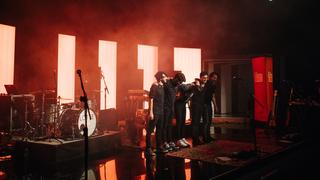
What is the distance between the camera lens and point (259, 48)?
Answer: 13.8m

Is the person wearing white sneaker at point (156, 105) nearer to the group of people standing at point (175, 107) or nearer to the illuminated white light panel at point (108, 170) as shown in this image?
the group of people standing at point (175, 107)

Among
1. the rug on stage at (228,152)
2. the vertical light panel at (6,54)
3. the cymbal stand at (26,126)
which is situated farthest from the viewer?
the vertical light panel at (6,54)

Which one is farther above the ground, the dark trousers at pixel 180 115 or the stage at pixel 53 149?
the dark trousers at pixel 180 115

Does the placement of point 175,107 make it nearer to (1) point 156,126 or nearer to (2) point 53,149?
(1) point 156,126

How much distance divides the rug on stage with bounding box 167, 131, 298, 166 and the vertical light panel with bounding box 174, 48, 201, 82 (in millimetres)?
4011

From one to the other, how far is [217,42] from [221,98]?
2605 mm

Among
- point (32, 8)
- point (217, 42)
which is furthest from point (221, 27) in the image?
point (32, 8)

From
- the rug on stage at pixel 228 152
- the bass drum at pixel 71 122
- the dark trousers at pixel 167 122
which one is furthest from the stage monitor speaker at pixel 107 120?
the rug on stage at pixel 228 152

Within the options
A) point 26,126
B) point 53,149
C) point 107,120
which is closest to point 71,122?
point 53,149

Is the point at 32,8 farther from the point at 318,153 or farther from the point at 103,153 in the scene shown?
the point at 318,153

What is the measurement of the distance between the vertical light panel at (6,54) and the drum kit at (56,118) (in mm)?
1016

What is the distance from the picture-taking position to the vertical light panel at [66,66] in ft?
31.8

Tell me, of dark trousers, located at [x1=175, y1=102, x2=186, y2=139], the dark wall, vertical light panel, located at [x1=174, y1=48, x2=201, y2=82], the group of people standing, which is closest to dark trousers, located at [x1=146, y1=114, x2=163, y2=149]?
the group of people standing

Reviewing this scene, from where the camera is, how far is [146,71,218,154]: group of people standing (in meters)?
7.71
